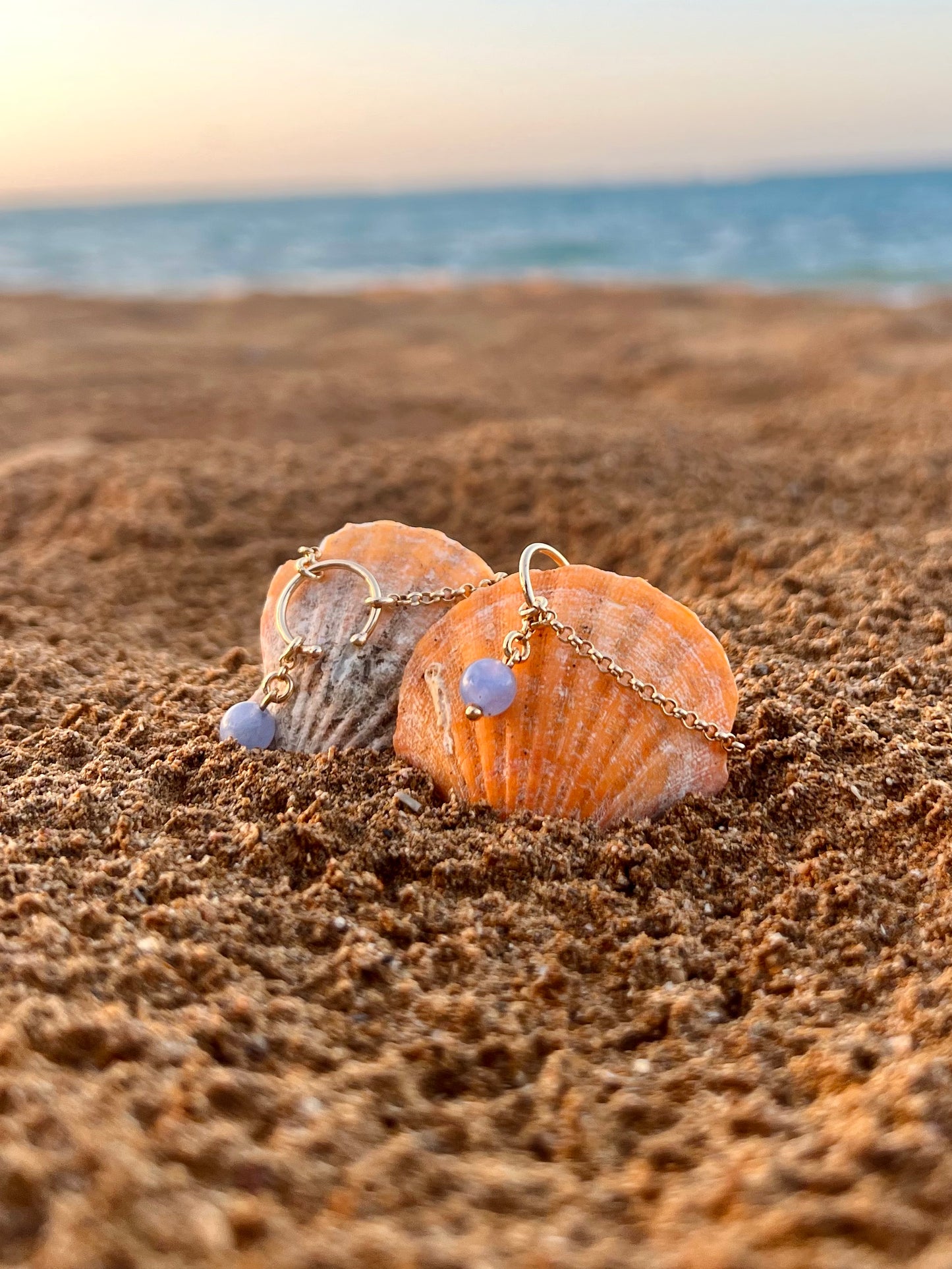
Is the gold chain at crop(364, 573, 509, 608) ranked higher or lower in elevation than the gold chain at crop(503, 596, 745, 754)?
higher

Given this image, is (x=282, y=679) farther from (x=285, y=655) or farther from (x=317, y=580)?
(x=317, y=580)

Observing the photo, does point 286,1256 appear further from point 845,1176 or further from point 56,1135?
point 845,1176

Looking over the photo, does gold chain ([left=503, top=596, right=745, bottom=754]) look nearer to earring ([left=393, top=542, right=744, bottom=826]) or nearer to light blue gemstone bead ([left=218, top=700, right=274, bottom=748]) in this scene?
earring ([left=393, top=542, right=744, bottom=826])

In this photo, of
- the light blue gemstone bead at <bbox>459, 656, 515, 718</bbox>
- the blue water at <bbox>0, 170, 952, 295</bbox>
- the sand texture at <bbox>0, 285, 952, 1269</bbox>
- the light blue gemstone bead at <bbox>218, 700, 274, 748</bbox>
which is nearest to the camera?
the sand texture at <bbox>0, 285, 952, 1269</bbox>

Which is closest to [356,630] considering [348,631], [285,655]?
[348,631]

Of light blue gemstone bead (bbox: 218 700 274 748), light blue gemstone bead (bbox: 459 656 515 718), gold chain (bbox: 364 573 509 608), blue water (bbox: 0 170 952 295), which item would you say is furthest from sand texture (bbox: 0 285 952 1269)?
blue water (bbox: 0 170 952 295)

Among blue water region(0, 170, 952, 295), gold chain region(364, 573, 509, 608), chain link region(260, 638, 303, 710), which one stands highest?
blue water region(0, 170, 952, 295)
